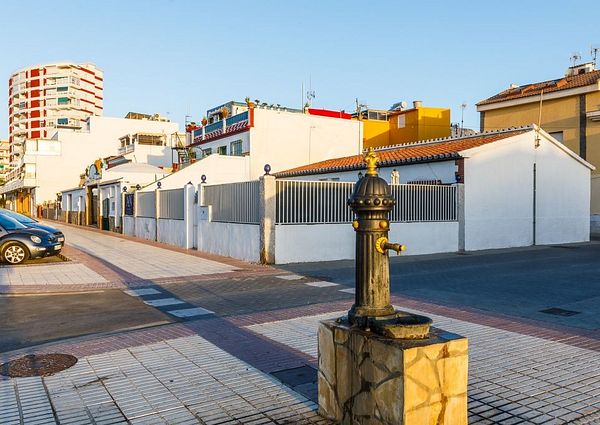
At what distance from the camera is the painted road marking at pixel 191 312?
7.94m

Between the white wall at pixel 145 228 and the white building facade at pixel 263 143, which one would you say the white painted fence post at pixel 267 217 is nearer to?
the white wall at pixel 145 228

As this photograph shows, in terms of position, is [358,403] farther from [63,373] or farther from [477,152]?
[477,152]

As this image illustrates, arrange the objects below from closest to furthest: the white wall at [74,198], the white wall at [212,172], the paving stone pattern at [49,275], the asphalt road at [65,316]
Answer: the asphalt road at [65,316] → the paving stone pattern at [49,275] → the white wall at [212,172] → the white wall at [74,198]

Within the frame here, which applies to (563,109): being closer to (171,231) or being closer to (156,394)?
(171,231)

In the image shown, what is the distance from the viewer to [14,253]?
46.8 feet

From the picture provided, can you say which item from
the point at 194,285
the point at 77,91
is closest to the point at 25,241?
the point at 194,285

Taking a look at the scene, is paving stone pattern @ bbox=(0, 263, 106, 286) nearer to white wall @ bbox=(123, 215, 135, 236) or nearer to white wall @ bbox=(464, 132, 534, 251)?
white wall @ bbox=(123, 215, 135, 236)

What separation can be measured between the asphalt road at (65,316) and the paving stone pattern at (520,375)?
6.95ft

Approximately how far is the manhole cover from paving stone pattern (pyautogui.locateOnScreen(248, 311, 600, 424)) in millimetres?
2373

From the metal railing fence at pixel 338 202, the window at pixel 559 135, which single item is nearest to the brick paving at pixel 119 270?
the metal railing fence at pixel 338 202

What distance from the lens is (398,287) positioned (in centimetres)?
1067

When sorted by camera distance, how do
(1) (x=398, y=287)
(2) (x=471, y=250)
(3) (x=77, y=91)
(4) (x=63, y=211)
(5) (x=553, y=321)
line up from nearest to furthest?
(5) (x=553, y=321) < (1) (x=398, y=287) < (2) (x=471, y=250) < (4) (x=63, y=211) < (3) (x=77, y=91)

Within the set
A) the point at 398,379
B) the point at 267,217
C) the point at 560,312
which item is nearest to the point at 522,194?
the point at 267,217

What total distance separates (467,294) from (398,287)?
4.88 ft
